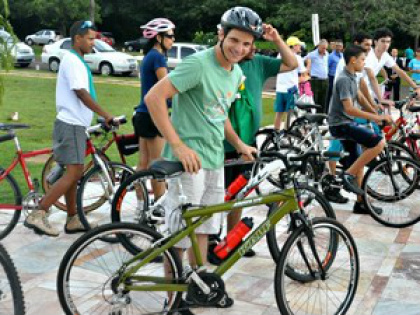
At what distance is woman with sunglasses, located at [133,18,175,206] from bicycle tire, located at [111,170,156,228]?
0.37 meters

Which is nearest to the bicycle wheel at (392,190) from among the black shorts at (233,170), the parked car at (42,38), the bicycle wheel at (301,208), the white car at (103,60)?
the bicycle wheel at (301,208)

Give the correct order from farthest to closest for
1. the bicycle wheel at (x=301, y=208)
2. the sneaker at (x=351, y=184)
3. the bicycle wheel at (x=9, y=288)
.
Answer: the sneaker at (x=351, y=184), the bicycle wheel at (x=301, y=208), the bicycle wheel at (x=9, y=288)

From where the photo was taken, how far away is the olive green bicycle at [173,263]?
11.4ft

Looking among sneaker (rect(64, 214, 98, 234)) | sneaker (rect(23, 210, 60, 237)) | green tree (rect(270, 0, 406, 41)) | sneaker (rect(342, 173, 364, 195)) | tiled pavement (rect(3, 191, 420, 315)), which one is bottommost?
tiled pavement (rect(3, 191, 420, 315))

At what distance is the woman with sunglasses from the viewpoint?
5.50 metres

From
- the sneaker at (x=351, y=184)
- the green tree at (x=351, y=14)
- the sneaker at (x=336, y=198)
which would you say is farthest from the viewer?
the green tree at (x=351, y=14)

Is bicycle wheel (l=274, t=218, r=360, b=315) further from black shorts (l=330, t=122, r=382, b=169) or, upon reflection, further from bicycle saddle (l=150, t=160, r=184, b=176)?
black shorts (l=330, t=122, r=382, b=169)

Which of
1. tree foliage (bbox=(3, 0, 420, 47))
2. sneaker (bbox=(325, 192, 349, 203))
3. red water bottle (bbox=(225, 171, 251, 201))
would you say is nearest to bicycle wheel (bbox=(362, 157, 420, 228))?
sneaker (bbox=(325, 192, 349, 203))

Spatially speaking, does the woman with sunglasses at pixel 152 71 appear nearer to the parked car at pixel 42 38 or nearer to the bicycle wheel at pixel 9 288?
the bicycle wheel at pixel 9 288

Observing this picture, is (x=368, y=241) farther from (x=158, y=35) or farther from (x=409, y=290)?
(x=158, y=35)

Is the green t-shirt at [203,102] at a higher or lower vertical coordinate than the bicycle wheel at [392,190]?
higher

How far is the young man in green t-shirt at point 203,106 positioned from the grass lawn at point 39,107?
253 cm

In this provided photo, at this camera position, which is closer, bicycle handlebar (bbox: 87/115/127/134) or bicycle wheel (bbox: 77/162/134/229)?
bicycle wheel (bbox: 77/162/134/229)

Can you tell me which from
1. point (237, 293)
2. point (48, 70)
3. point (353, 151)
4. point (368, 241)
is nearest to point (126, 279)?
point (237, 293)
